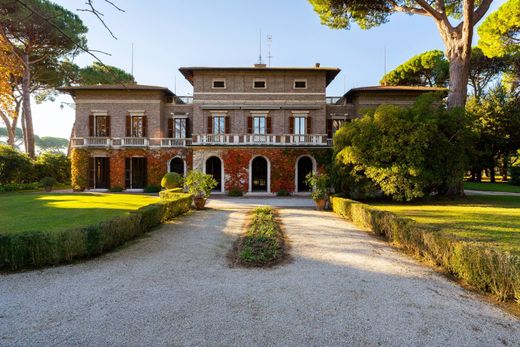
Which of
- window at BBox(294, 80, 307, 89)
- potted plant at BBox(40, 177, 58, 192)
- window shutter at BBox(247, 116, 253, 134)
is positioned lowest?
potted plant at BBox(40, 177, 58, 192)

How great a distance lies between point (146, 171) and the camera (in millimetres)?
25625

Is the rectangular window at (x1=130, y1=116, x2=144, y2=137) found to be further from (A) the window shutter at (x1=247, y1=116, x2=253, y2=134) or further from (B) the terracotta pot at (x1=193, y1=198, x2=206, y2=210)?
(B) the terracotta pot at (x1=193, y1=198, x2=206, y2=210)

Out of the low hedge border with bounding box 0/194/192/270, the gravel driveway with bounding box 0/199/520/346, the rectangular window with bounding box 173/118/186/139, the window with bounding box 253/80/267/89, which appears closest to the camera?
the gravel driveway with bounding box 0/199/520/346

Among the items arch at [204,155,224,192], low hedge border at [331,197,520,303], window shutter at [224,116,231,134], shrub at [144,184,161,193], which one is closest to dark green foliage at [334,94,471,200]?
low hedge border at [331,197,520,303]

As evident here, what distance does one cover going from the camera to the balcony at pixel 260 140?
24.0 metres

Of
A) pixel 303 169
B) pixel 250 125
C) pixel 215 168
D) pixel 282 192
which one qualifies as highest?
pixel 250 125

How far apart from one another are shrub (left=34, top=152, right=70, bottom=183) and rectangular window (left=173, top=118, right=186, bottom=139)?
13.2m

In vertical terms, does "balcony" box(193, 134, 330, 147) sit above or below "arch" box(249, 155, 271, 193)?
above

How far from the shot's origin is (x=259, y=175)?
25.4 m

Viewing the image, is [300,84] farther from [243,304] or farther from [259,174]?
[243,304]

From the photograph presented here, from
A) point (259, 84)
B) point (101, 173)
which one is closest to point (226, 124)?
point (259, 84)

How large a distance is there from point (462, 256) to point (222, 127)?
2145 cm

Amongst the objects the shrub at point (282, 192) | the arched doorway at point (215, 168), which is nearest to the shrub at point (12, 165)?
the arched doorway at point (215, 168)

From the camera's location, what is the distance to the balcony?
24016mm
